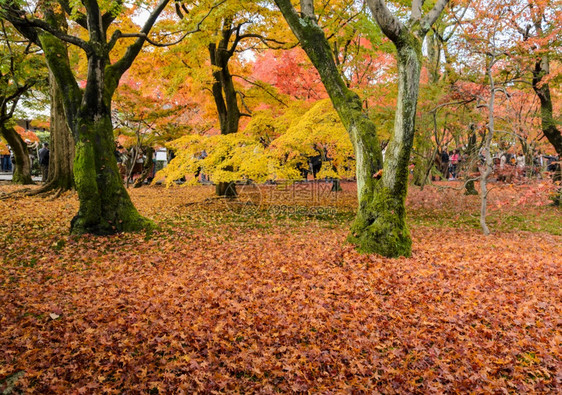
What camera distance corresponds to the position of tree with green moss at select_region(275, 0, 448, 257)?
5.21 meters

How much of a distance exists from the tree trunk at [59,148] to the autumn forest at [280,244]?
0.06 m

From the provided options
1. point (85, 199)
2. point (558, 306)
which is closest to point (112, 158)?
point (85, 199)

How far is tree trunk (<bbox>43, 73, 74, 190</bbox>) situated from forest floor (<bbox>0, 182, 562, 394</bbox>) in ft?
15.5

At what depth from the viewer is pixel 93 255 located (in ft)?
18.4

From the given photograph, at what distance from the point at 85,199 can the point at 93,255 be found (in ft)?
4.57

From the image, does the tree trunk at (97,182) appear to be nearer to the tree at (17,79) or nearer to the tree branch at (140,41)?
the tree branch at (140,41)

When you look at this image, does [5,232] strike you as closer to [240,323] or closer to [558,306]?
[240,323]

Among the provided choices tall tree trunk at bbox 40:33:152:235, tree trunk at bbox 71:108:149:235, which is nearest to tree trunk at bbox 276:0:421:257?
tall tree trunk at bbox 40:33:152:235

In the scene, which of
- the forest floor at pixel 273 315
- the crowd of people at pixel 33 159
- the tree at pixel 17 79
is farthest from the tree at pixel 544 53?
the crowd of people at pixel 33 159

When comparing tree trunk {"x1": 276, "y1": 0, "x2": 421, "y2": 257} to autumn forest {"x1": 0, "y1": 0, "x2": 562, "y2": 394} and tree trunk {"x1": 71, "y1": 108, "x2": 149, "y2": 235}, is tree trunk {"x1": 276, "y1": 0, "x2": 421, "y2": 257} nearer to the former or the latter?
autumn forest {"x1": 0, "y1": 0, "x2": 562, "y2": 394}

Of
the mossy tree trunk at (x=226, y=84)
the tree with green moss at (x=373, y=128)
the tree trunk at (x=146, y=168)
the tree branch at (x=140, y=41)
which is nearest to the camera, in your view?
the tree with green moss at (x=373, y=128)

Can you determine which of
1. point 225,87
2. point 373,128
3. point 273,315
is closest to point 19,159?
point 225,87

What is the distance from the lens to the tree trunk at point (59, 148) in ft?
34.7

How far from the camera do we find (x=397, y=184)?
5477mm
